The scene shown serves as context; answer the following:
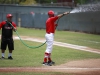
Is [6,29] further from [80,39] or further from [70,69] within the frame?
[80,39]

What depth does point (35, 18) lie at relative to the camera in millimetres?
45906

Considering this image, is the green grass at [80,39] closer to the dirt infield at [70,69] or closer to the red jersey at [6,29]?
the red jersey at [6,29]

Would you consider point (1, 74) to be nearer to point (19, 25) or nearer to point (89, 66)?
point (89, 66)

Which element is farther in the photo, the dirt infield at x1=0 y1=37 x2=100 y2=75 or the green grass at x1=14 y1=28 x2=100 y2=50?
the green grass at x1=14 y1=28 x2=100 y2=50

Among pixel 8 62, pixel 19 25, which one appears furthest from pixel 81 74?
pixel 19 25

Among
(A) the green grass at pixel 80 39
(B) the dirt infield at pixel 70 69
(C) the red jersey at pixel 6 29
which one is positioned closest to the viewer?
(B) the dirt infield at pixel 70 69

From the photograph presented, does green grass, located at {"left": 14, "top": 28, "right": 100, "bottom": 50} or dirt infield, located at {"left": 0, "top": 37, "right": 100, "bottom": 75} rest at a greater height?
dirt infield, located at {"left": 0, "top": 37, "right": 100, "bottom": 75}

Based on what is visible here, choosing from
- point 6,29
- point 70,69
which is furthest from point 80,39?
point 70,69

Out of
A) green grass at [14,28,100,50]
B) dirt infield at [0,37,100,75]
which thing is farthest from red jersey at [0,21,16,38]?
green grass at [14,28,100,50]

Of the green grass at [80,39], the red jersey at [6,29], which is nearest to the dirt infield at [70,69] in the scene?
the red jersey at [6,29]

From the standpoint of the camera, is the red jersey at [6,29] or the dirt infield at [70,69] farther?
the red jersey at [6,29]

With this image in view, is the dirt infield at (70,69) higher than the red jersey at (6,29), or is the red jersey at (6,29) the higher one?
the red jersey at (6,29)

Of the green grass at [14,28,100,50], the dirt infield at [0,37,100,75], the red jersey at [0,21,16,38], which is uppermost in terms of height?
the red jersey at [0,21,16,38]

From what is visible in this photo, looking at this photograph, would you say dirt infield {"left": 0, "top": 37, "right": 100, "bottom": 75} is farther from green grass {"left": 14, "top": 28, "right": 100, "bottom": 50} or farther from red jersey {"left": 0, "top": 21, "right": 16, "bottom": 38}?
green grass {"left": 14, "top": 28, "right": 100, "bottom": 50}
